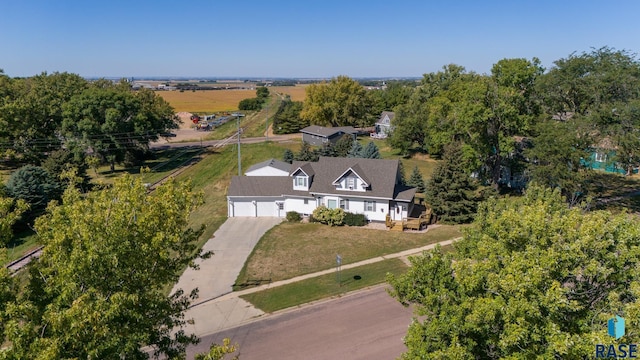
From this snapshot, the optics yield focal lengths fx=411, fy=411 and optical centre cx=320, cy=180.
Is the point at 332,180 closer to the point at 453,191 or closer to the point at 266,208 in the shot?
the point at 266,208

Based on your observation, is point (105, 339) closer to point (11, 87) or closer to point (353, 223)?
point (353, 223)

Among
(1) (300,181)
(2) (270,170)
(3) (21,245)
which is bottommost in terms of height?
(3) (21,245)

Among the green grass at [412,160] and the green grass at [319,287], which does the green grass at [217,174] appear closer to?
the green grass at [319,287]

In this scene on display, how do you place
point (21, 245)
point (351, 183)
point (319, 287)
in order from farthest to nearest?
1. point (351, 183)
2. point (21, 245)
3. point (319, 287)

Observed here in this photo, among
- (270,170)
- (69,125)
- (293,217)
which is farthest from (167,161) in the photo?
(293,217)

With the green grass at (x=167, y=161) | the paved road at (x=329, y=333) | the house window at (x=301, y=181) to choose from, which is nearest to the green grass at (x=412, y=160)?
the house window at (x=301, y=181)

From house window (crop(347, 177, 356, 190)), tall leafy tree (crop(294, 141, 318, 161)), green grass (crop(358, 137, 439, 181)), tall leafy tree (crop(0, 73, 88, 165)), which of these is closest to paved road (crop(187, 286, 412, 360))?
house window (crop(347, 177, 356, 190))

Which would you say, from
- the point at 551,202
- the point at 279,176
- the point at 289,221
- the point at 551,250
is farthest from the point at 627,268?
the point at 279,176
